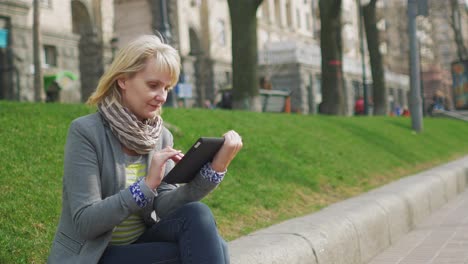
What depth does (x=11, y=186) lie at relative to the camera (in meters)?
5.16

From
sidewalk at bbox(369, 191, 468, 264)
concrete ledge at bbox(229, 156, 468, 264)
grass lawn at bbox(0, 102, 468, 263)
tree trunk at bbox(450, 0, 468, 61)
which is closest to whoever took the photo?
concrete ledge at bbox(229, 156, 468, 264)

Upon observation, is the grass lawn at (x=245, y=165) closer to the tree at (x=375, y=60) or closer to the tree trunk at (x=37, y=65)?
the tree trunk at (x=37, y=65)

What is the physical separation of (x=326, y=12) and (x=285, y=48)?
71.3 feet

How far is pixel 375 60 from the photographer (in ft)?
81.6

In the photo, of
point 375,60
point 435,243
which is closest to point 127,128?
point 435,243

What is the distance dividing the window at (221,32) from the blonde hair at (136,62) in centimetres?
3738

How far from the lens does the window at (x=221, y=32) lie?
40.5 meters

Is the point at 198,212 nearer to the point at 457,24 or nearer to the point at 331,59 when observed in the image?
the point at 331,59

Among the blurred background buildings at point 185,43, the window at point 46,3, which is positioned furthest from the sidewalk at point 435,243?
the window at point 46,3

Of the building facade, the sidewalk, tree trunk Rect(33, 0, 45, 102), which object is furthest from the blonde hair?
the building facade

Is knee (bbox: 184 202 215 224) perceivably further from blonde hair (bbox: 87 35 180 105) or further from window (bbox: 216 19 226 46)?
window (bbox: 216 19 226 46)

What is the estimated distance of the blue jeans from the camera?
3029mm

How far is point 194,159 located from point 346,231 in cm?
238

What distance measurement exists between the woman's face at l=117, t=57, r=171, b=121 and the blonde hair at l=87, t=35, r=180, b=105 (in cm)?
2
